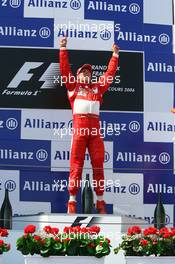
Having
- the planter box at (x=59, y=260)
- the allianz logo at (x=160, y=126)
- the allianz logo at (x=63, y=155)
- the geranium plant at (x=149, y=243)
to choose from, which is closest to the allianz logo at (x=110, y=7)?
the allianz logo at (x=160, y=126)

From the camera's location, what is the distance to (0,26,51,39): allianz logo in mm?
5789

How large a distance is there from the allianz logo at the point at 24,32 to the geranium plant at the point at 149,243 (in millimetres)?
2510

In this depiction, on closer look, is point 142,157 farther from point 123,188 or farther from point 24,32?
point 24,32

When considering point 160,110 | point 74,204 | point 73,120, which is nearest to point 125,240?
point 74,204

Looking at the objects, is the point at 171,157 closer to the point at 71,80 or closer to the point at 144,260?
the point at 71,80

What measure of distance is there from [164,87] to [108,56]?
0.62 meters

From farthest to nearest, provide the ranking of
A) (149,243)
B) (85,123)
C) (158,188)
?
(158,188) < (85,123) < (149,243)

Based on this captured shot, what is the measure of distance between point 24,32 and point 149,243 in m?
2.72

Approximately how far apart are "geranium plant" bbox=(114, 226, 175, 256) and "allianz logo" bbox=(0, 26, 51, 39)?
8.23 ft

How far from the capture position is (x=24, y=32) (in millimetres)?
5809

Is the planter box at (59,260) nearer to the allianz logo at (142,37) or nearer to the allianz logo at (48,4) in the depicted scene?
the allianz logo at (142,37)

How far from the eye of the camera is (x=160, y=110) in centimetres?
587

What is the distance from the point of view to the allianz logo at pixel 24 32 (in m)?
5.79

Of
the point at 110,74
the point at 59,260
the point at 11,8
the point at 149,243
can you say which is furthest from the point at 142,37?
the point at 59,260
